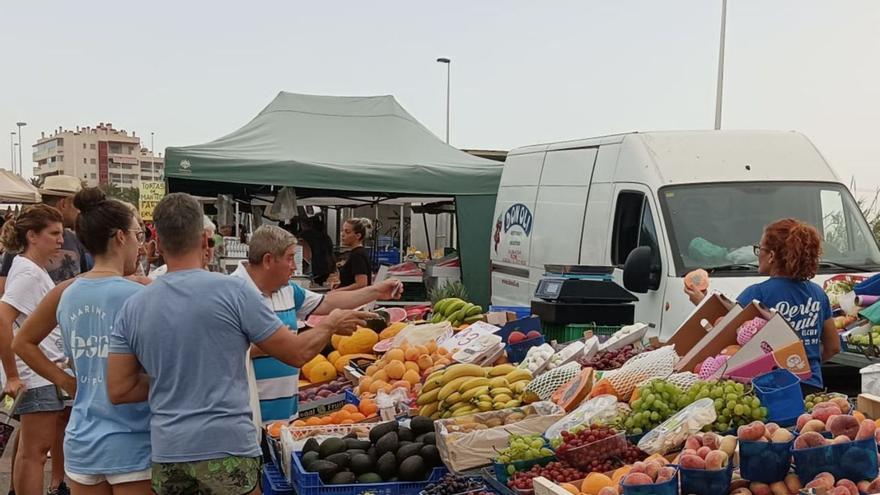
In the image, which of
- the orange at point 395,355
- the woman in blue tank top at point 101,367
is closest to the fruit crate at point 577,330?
the orange at point 395,355

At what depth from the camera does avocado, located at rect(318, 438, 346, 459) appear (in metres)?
4.06

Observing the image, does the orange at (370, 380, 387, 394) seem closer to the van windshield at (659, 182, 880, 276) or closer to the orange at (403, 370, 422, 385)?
the orange at (403, 370, 422, 385)

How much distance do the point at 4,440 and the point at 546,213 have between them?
5732mm

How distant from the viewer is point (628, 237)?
7867 millimetres

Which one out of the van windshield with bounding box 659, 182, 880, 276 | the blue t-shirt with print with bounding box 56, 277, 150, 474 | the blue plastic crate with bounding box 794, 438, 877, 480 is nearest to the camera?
the blue plastic crate with bounding box 794, 438, 877, 480

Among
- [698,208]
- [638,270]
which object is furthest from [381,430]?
[698,208]

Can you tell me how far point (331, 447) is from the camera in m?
4.08

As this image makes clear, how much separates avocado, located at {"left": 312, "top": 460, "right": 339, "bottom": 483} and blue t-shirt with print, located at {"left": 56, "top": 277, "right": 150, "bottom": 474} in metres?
0.79

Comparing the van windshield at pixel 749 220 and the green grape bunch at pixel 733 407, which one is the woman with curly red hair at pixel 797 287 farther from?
the van windshield at pixel 749 220

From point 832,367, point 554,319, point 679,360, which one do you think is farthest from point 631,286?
point 679,360

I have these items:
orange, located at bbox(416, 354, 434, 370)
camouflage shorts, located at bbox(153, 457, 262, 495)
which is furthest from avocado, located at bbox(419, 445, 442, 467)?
orange, located at bbox(416, 354, 434, 370)

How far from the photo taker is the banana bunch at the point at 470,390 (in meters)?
4.48

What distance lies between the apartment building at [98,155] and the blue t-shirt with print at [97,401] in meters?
119

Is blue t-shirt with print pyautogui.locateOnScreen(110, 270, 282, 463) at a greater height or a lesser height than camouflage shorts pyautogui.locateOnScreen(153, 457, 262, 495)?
greater
